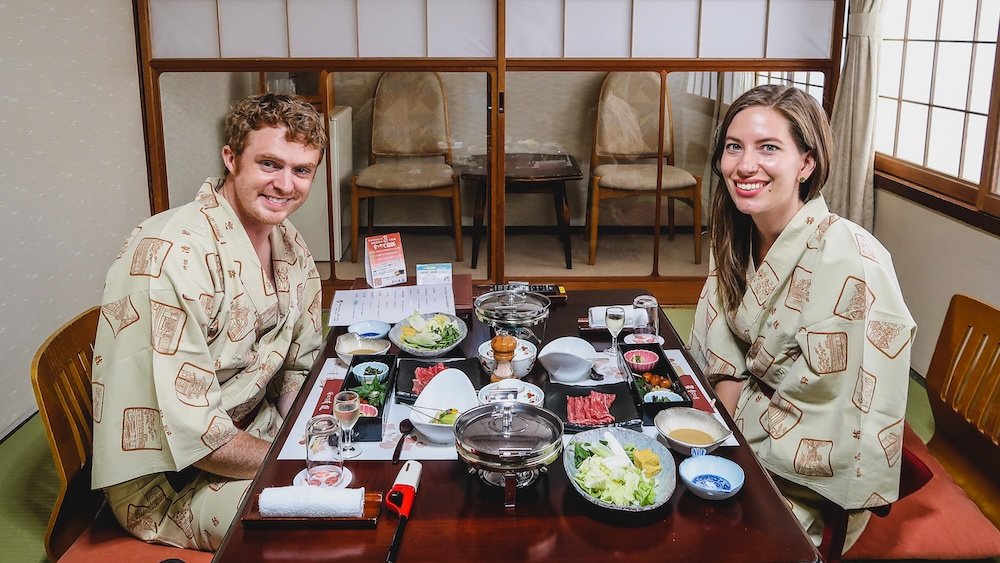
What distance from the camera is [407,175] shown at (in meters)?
4.56

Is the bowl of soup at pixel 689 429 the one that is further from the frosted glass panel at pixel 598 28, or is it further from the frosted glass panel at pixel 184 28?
the frosted glass panel at pixel 184 28

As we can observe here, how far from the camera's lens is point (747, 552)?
1.41 meters

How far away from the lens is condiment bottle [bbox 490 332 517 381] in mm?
2000

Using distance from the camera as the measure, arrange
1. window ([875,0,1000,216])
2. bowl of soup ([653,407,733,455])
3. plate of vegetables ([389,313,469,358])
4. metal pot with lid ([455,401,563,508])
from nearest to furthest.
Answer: metal pot with lid ([455,401,563,508]) → bowl of soup ([653,407,733,455]) → plate of vegetables ([389,313,469,358]) → window ([875,0,1000,216])

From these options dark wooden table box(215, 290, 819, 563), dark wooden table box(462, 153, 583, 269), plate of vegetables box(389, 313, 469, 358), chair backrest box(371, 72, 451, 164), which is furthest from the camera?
dark wooden table box(462, 153, 583, 269)

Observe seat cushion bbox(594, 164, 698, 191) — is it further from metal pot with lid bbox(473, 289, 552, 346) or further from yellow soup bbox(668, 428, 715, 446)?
yellow soup bbox(668, 428, 715, 446)

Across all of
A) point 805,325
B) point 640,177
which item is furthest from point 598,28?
point 805,325

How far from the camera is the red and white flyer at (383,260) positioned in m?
2.75

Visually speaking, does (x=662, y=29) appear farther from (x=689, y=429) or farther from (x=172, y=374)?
(x=172, y=374)

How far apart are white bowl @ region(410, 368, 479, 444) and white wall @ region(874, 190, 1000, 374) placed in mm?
2287

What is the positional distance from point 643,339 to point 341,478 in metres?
0.91

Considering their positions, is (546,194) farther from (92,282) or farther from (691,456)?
(691,456)

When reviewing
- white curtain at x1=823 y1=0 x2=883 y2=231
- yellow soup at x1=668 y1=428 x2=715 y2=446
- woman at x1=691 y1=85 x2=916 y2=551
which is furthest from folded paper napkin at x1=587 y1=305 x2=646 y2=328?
white curtain at x1=823 y1=0 x2=883 y2=231

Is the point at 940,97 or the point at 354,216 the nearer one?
Result: the point at 940,97
